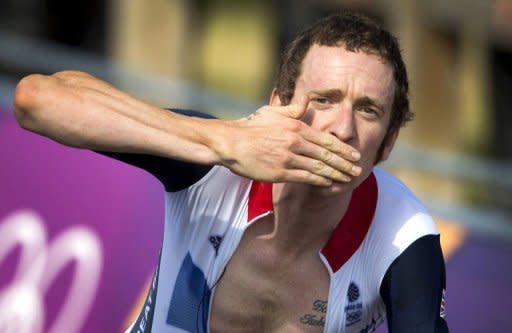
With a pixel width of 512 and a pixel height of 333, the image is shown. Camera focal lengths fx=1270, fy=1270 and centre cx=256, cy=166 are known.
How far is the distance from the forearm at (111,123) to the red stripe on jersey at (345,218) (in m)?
0.69

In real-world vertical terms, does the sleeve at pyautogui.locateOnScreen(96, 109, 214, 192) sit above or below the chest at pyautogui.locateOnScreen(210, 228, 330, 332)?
above

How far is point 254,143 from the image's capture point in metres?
3.85

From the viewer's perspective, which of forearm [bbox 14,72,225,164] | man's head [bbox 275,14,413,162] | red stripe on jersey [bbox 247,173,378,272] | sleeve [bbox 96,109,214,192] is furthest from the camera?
red stripe on jersey [bbox 247,173,378,272]

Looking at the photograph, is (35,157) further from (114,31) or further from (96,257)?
(114,31)

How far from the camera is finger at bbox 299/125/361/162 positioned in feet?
12.6

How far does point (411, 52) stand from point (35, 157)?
7888 mm

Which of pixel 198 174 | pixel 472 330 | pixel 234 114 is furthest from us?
pixel 234 114

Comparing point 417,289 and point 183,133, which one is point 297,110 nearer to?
point 183,133

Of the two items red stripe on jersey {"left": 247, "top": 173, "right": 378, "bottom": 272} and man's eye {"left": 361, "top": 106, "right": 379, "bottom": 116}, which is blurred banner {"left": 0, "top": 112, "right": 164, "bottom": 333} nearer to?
red stripe on jersey {"left": 247, "top": 173, "right": 378, "bottom": 272}

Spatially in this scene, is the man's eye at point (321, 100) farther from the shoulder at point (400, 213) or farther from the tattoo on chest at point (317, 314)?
the tattoo on chest at point (317, 314)

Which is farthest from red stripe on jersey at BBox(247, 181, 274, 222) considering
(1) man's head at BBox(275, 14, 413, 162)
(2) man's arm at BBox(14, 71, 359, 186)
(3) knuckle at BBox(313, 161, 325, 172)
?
(3) knuckle at BBox(313, 161, 325, 172)

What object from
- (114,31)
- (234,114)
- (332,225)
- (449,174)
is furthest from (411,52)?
(332,225)

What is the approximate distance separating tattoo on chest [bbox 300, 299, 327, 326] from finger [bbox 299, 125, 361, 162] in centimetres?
89

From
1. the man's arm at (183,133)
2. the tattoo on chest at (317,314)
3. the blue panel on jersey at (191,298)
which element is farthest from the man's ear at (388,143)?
the blue panel on jersey at (191,298)
